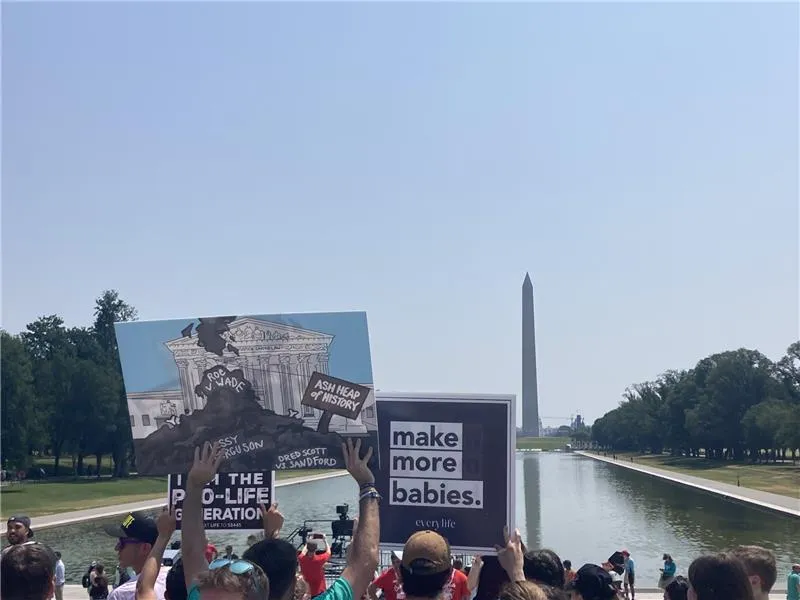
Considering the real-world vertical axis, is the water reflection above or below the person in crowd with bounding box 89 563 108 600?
below

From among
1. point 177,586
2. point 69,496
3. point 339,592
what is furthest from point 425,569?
point 69,496

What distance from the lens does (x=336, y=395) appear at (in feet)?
17.5

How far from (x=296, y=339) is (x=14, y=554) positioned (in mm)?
2320

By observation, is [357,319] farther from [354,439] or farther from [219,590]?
[219,590]

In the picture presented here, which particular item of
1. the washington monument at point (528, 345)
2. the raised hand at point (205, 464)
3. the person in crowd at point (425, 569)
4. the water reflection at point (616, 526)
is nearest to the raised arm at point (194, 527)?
the raised hand at point (205, 464)

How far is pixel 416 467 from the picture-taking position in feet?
19.9

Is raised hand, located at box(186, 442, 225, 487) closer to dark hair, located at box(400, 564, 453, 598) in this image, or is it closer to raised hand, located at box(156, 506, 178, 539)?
raised hand, located at box(156, 506, 178, 539)

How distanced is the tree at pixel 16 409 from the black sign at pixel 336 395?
54615 millimetres

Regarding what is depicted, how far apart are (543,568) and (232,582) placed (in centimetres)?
206

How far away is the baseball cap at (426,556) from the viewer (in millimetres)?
3287

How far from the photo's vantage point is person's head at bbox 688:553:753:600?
3551 mm

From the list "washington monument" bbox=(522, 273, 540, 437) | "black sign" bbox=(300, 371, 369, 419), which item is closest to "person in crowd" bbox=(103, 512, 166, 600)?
"black sign" bbox=(300, 371, 369, 419)

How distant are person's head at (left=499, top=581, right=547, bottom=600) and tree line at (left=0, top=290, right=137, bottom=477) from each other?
56176 mm

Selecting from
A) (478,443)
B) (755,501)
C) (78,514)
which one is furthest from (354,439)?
(755,501)
